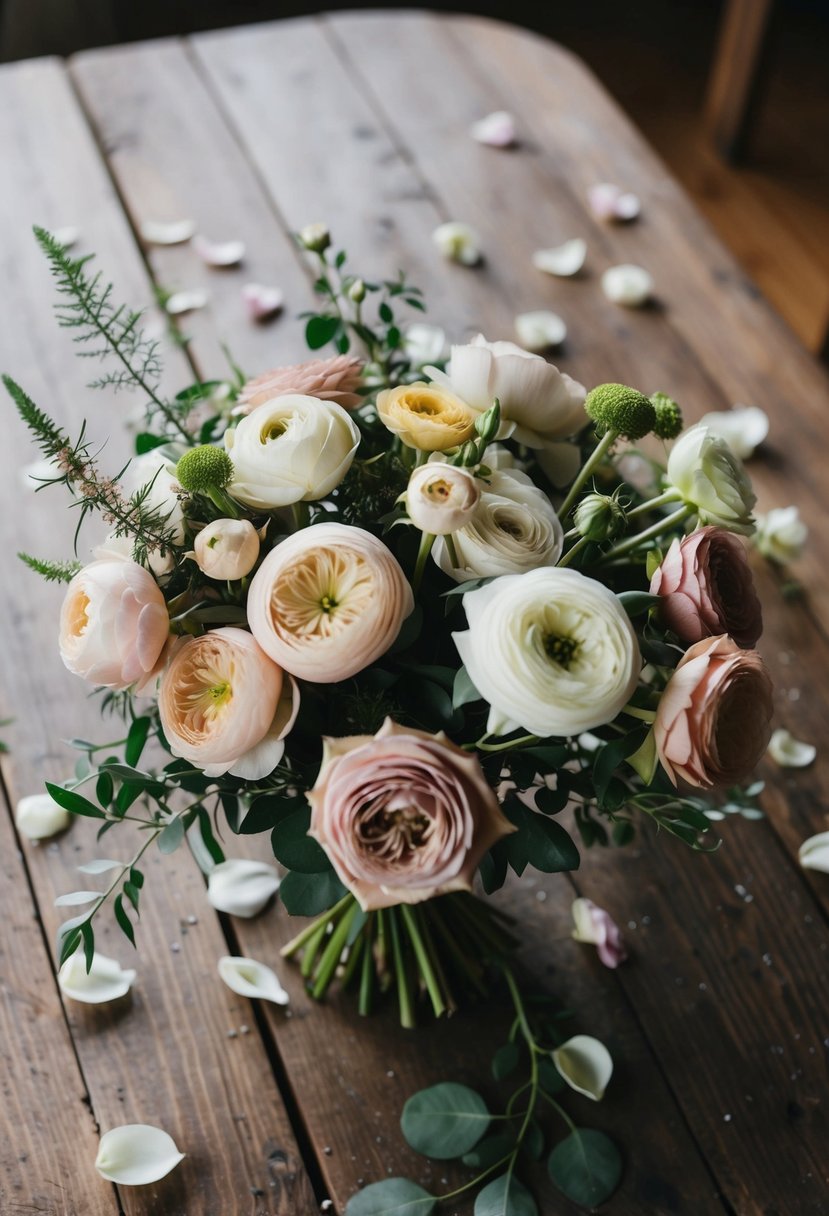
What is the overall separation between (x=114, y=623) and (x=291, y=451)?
0.14 metres

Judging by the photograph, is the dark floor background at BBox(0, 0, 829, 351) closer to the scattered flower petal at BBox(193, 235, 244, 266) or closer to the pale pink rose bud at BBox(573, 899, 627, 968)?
the scattered flower petal at BBox(193, 235, 244, 266)

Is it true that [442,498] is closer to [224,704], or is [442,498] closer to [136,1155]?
[224,704]

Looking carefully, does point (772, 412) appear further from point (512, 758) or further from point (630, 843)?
point (512, 758)

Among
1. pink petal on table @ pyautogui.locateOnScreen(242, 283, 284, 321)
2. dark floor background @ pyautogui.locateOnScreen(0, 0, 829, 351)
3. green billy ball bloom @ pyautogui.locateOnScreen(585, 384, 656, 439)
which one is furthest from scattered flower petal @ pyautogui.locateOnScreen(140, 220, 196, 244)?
dark floor background @ pyautogui.locateOnScreen(0, 0, 829, 351)

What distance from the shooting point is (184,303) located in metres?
1.29

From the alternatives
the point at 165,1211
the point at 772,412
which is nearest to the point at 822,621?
the point at 772,412

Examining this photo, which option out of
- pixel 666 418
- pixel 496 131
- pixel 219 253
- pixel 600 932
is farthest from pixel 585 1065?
pixel 496 131

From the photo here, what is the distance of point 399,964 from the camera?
82cm

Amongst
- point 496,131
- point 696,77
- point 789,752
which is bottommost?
point 696,77

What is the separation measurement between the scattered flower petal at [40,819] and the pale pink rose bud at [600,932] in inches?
17.3

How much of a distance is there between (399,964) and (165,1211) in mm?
230

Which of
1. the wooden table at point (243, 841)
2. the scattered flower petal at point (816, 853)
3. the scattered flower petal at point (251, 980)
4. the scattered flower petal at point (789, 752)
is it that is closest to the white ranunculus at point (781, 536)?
the wooden table at point (243, 841)

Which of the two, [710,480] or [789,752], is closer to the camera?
[710,480]

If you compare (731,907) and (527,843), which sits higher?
(527,843)
